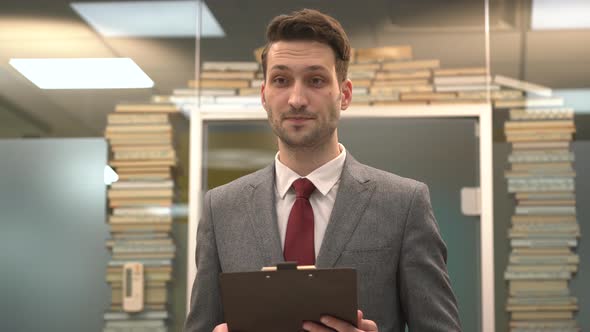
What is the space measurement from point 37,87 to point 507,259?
270 centimetres

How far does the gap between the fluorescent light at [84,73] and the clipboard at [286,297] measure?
3121 millimetres

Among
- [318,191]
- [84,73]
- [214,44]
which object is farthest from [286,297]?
[84,73]

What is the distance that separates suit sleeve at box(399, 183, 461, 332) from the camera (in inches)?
84.4

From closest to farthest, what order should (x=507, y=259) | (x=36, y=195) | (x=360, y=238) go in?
(x=360, y=238) < (x=507, y=259) < (x=36, y=195)

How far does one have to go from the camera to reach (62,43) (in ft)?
16.2

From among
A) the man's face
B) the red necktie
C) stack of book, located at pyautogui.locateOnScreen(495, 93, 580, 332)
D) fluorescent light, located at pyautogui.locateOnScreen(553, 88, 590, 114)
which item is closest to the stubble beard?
the man's face

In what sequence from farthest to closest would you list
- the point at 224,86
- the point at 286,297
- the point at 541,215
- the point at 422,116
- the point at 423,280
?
the point at 224,86 < the point at 422,116 < the point at 541,215 < the point at 423,280 < the point at 286,297

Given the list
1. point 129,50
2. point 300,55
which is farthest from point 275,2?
point 300,55

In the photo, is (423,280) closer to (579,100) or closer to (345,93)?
(345,93)

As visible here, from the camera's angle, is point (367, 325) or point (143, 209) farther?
point (143, 209)

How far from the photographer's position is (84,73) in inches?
193

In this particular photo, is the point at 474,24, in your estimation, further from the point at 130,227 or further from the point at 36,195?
the point at 36,195

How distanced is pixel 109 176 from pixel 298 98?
2.81m

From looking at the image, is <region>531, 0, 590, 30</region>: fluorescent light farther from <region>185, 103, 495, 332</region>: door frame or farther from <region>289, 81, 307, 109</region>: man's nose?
<region>289, 81, 307, 109</region>: man's nose
